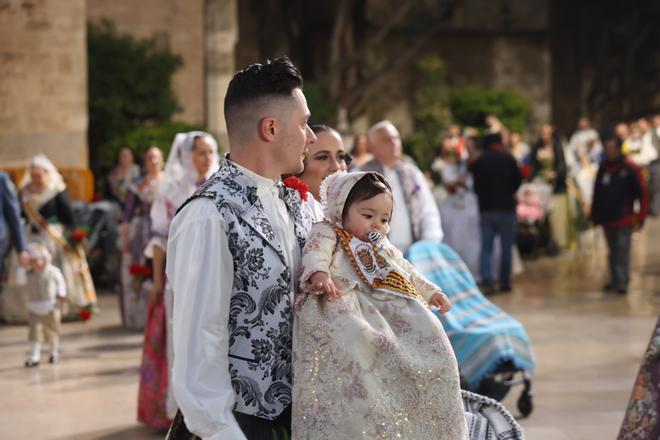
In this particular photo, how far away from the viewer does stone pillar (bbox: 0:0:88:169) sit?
49.8 feet

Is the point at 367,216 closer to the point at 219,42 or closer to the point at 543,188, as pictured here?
the point at 543,188

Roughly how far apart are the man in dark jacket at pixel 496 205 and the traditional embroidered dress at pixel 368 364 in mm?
11519

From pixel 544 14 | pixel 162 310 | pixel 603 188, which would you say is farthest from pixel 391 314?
pixel 544 14

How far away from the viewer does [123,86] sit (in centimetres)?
1802

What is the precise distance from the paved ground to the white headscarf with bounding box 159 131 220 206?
1480 mm

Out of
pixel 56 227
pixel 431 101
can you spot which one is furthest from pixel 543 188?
pixel 431 101

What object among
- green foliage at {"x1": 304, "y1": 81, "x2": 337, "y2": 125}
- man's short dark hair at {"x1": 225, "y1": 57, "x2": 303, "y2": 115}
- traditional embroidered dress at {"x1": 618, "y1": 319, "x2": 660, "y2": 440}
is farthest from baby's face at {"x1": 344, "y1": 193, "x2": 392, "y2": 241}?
green foliage at {"x1": 304, "y1": 81, "x2": 337, "y2": 125}

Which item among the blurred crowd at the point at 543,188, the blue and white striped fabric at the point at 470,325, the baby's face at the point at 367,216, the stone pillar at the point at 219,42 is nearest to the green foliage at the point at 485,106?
the blurred crowd at the point at 543,188

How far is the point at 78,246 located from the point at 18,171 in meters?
2.78

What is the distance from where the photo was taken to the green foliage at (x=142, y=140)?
667 inches

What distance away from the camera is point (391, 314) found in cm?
352

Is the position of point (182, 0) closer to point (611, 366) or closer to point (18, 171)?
point (18, 171)

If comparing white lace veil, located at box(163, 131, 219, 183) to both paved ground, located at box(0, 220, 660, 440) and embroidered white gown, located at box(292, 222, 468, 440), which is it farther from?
embroidered white gown, located at box(292, 222, 468, 440)

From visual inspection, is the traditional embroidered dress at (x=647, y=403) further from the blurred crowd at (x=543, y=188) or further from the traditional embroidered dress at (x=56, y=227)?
the blurred crowd at (x=543, y=188)
